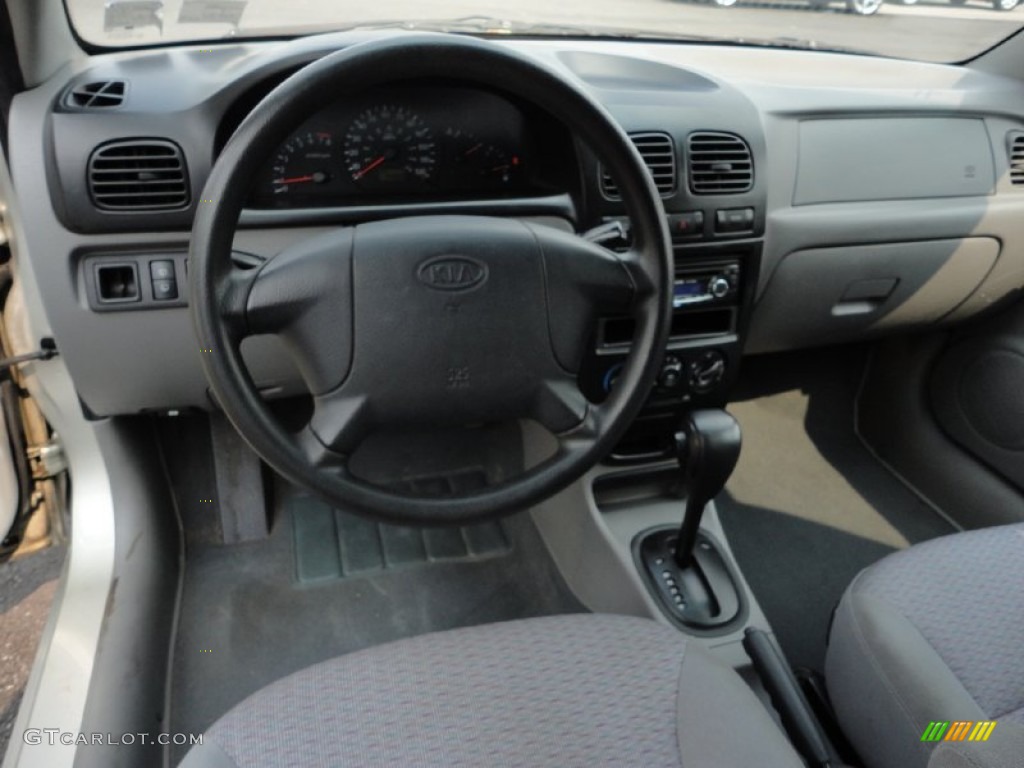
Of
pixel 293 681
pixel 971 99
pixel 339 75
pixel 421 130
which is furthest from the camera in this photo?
pixel 971 99

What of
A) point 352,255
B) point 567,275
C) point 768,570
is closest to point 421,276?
point 352,255

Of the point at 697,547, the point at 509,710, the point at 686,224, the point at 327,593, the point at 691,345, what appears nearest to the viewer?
the point at 509,710

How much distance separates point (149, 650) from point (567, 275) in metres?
1.15

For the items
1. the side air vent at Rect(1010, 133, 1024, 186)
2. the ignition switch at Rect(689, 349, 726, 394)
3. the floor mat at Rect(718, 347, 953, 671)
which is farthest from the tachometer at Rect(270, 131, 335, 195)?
the side air vent at Rect(1010, 133, 1024, 186)

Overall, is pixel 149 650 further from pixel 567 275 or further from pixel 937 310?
pixel 937 310

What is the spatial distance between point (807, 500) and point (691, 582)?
2.47 ft

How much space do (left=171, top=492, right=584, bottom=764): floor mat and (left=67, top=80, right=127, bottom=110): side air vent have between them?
100cm

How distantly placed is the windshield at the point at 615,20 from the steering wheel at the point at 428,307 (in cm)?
72

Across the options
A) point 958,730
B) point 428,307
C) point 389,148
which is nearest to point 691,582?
point 958,730

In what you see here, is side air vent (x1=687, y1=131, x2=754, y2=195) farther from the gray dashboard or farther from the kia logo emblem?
the kia logo emblem

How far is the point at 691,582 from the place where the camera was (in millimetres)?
1627

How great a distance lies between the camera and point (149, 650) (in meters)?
1.54

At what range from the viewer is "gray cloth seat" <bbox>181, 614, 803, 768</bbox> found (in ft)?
2.85

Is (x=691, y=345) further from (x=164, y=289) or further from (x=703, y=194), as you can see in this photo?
(x=164, y=289)
